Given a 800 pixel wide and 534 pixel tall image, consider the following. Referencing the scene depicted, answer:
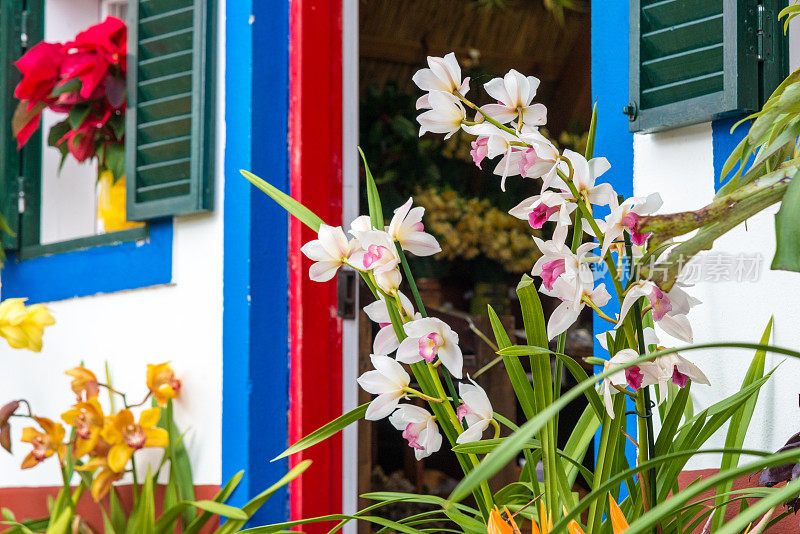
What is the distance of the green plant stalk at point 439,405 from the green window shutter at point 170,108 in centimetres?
127

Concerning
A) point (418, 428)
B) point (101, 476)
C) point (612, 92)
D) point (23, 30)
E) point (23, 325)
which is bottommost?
point (101, 476)

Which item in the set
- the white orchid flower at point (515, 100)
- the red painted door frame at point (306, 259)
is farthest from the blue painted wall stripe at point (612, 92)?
the red painted door frame at point (306, 259)

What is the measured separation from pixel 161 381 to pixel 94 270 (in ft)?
1.73

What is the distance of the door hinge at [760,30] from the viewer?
1.66m

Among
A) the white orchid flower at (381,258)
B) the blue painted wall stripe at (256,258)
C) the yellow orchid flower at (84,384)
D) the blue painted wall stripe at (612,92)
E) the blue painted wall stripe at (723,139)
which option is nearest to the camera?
the white orchid flower at (381,258)

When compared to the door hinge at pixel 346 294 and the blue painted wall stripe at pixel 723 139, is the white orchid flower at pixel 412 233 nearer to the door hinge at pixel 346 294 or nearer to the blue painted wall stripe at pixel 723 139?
the blue painted wall stripe at pixel 723 139

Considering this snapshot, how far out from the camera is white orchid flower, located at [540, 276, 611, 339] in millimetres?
1167

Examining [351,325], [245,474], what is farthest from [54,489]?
[351,325]

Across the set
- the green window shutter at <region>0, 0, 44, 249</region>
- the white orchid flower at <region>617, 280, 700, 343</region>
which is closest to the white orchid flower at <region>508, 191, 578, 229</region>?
the white orchid flower at <region>617, 280, 700, 343</region>

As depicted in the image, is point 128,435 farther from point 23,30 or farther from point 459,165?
point 23,30

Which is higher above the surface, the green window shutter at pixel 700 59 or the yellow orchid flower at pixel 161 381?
the green window shutter at pixel 700 59

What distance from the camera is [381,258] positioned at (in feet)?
4.32

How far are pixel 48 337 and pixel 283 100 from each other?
1.08 metres

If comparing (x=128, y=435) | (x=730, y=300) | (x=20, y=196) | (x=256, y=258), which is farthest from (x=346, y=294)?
(x=20, y=196)
